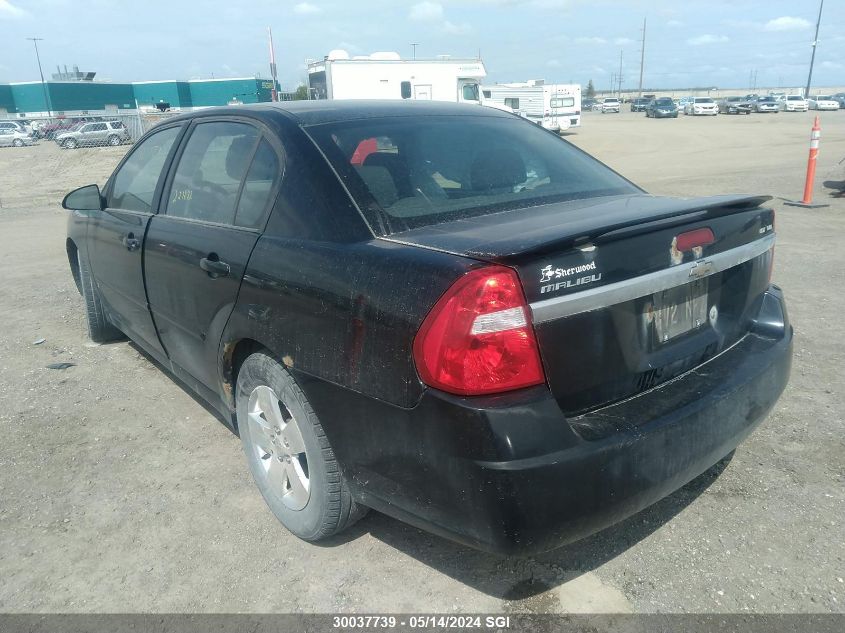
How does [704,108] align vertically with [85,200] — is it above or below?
below

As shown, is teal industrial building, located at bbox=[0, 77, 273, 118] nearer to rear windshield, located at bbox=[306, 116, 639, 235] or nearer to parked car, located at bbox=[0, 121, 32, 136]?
parked car, located at bbox=[0, 121, 32, 136]

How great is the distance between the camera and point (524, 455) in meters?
1.88

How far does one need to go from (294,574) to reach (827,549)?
2.00 metres

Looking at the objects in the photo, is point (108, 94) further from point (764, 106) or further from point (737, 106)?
point (764, 106)

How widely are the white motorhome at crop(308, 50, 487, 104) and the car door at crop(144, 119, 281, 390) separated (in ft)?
76.9

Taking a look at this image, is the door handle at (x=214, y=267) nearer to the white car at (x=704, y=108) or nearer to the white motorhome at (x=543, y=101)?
the white motorhome at (x=543, y=101)

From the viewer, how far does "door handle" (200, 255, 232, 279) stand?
2807 millimetres

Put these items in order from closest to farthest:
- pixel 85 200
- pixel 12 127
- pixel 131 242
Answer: pixel 131 242 < pixel 85 200 < pixel 12 127

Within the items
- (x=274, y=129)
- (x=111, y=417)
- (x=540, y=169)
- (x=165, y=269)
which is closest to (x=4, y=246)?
(x=111, y=417)

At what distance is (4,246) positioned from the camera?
31.9 feet

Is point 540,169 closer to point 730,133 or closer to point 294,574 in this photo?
point 294,574

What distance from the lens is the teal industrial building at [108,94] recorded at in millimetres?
64500

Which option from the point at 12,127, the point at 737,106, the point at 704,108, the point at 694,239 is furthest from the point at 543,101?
the point at 694,239

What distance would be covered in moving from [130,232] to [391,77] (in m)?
24.7
